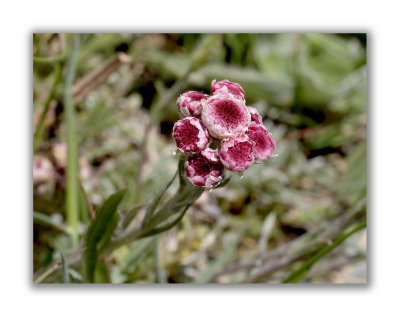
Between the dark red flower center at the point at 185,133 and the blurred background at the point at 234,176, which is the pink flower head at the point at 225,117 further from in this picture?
the blurred background at the point at 234,176

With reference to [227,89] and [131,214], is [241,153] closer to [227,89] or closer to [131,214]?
[227,89]

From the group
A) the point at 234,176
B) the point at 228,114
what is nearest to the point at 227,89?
the point at 228,114

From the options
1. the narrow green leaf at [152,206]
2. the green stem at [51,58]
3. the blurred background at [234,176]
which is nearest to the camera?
the narrow green leaf at [152,206]

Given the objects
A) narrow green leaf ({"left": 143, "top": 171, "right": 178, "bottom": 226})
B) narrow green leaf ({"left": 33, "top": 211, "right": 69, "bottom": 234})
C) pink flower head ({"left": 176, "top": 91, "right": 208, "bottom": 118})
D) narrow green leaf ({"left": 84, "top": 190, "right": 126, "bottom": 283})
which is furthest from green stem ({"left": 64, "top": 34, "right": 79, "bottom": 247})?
pink flower head ({"left": 176, "top": 91, "right": 208, "bottom": 118})

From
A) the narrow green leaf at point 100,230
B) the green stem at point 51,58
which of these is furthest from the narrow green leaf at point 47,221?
the green stem at point 51,58
